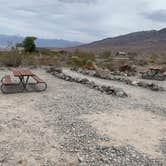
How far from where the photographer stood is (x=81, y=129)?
6051mm

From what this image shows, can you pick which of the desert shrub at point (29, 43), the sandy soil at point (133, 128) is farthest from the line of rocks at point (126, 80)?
the desert shrub at point (29, 43)

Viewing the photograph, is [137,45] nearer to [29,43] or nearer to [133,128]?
[29,43]

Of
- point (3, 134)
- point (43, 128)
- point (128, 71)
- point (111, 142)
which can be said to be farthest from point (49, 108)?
point (128, 71)

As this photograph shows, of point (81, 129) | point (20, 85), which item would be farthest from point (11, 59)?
point (81, 129)

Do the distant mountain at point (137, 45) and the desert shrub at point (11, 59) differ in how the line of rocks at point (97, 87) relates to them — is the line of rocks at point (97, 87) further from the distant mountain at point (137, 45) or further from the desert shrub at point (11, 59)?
the distant mountain at point (137, 45)

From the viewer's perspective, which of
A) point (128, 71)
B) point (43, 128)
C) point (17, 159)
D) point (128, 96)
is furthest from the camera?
point (128, 71)

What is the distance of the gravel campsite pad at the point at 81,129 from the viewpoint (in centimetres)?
483

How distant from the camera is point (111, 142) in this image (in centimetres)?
545

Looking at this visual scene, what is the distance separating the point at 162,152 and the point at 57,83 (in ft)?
21.6

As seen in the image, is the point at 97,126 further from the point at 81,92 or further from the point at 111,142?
the point at 81,92

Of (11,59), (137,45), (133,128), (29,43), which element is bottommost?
(133,128)

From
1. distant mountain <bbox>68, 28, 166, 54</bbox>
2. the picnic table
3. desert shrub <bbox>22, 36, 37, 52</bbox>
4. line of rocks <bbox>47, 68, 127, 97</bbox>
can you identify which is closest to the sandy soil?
line of rocks <bbox>47, 68, 127, 97</bbox>

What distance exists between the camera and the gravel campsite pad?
4832 millimetres

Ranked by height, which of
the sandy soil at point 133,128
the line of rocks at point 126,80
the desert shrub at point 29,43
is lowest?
the sandy soil at point 133,128
